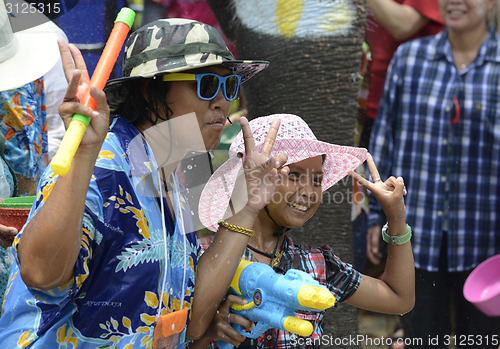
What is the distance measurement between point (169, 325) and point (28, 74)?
1.23m

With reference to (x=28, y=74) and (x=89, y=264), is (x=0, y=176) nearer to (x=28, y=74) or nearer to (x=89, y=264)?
(x=28, y=74)

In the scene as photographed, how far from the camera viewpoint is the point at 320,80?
3.48m

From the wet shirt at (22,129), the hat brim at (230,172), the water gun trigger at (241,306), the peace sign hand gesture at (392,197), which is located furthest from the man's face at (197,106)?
the wet shirt at (22,129)

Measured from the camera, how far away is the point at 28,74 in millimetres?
2648

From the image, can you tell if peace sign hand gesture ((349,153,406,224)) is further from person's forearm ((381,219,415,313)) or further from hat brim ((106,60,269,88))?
hat brim ((106,60,269,88))

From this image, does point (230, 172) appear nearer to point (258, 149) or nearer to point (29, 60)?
point (258, 149)

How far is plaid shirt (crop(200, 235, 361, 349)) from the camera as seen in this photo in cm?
238

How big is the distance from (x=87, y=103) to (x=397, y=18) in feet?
9.81

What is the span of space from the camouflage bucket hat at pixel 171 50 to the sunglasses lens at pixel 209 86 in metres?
0.05

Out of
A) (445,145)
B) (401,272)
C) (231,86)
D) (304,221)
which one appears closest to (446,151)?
(445,145)

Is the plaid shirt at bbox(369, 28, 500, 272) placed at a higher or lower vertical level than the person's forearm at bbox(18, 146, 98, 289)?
lower

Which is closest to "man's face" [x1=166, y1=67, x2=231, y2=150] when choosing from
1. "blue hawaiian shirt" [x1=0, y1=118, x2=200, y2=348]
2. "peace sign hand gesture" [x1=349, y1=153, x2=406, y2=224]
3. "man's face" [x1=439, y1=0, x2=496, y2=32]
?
→ "blue hawaiian shirt" [x1=0, y1=118, x2=200, y2=348]

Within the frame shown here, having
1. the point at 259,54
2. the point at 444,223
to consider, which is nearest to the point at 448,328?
the point at 444,223

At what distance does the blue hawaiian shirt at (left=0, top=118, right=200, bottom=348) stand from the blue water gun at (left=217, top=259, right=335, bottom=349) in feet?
0.88
